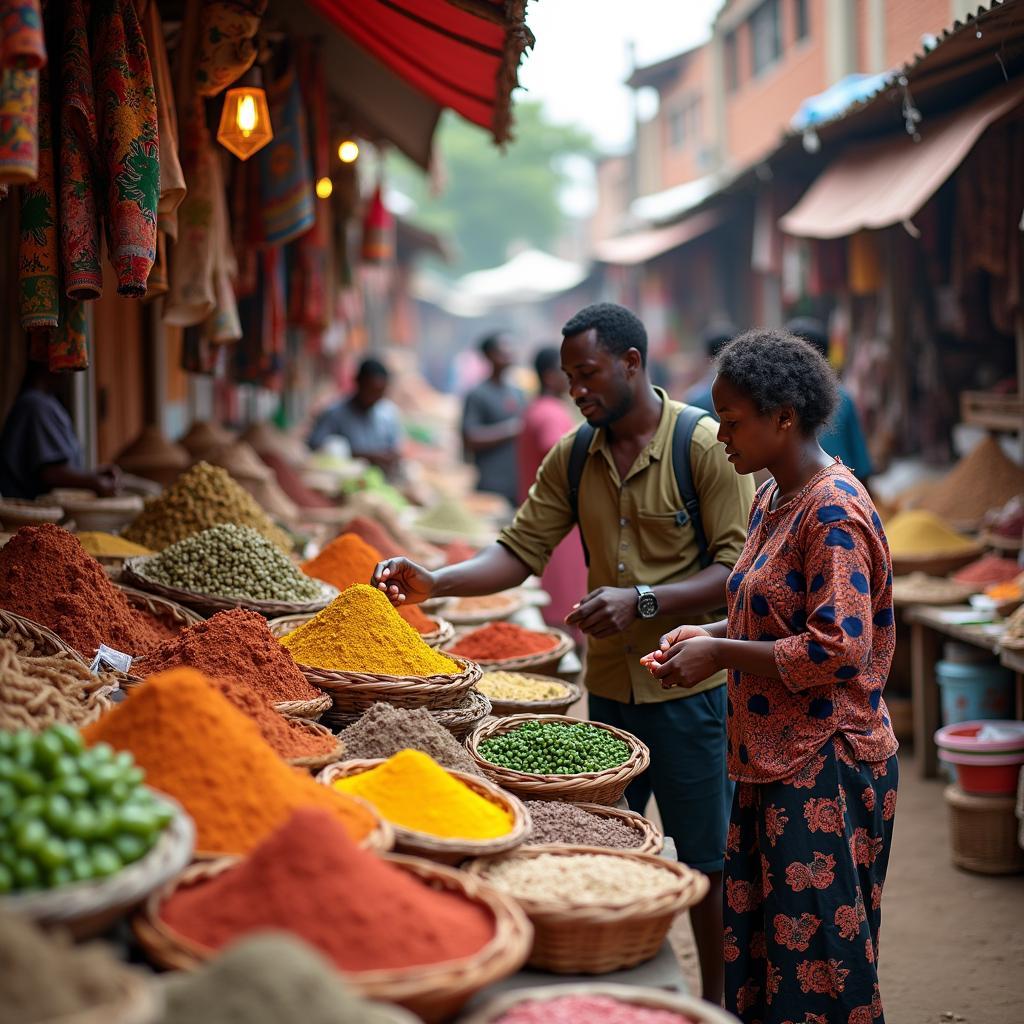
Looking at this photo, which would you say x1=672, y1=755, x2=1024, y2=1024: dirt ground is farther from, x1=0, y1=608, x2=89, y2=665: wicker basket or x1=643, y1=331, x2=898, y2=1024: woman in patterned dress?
x1=0, y1=608, x2=89, y2=665: wicker basket

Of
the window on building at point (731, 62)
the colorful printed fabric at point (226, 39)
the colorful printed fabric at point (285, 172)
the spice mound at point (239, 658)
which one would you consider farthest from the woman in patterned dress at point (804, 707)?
the window on building at point (731, 62)

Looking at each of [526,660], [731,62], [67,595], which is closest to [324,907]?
[67,595]

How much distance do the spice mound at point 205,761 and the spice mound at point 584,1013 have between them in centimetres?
37

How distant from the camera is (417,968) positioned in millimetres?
1426

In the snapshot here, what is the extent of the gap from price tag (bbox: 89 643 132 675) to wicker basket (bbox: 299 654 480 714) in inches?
13.7

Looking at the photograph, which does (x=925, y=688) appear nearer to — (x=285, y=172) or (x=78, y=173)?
(x=285, y=172)

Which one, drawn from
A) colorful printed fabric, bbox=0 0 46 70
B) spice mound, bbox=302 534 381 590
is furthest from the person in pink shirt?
colorful printed fabric, bbox=0 0 46 70

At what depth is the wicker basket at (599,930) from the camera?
66.3 inches

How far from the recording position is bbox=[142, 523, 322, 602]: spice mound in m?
3.17

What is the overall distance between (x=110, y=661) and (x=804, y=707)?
1.35m

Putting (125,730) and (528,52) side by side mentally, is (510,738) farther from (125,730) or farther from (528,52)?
(528,52)

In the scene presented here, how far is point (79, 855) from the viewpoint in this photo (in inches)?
54.4

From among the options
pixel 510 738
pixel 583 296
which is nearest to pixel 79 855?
pixel 510 738

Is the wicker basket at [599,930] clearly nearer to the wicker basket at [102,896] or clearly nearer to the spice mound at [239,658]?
the wicker basket at [102,896]
